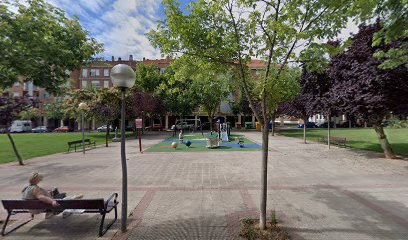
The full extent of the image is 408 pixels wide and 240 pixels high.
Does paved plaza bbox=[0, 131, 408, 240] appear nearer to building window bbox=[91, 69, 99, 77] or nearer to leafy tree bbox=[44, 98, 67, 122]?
leafy tree bbox=[44, 98, 67, 122]

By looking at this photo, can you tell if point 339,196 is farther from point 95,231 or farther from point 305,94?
point 305,94

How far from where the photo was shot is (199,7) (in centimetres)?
430

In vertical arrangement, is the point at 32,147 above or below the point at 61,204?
below

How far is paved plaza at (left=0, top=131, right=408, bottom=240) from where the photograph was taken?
4.46 metres

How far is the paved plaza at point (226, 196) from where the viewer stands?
4465mm

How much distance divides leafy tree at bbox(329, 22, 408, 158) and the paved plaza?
2.44 m

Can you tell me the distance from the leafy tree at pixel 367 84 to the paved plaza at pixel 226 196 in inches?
96.1

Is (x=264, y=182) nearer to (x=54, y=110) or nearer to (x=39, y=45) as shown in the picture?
(x=39, y=45)

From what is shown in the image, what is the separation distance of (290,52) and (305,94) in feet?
47.8

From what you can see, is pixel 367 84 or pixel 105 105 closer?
pixel 367 84

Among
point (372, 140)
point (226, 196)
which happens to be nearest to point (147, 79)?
point (372, 140)

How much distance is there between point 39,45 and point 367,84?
473 inches

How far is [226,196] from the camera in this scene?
6508mm

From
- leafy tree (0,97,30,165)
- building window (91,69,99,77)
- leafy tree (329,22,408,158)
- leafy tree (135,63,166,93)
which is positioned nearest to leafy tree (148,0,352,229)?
leafy tree (329,22,408,158)
